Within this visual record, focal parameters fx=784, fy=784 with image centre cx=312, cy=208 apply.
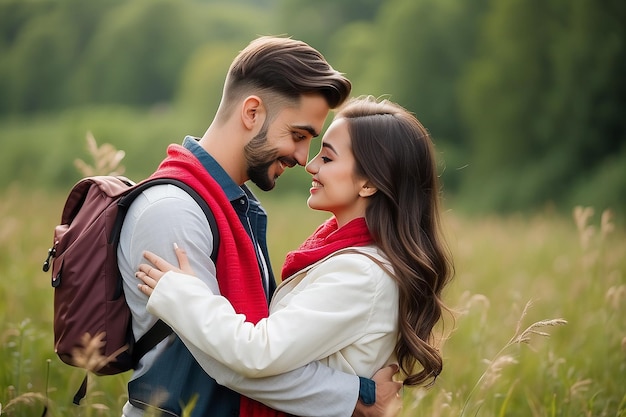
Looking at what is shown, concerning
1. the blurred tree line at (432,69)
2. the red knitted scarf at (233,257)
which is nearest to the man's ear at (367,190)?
the red knitted scarf at (233,257)

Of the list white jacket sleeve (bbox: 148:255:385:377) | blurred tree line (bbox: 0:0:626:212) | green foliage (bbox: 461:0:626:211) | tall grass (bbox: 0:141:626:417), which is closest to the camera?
white jacket sleeve (bbox: 148:255:385:377)

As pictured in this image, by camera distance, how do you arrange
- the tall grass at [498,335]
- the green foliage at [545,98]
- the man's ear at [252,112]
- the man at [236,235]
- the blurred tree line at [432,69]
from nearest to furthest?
the man at [236,235] → the man's ear at [252,112] → the tall grass at [498,335] → the green foliage at [545,98] → the blurred tree line at [432,69]

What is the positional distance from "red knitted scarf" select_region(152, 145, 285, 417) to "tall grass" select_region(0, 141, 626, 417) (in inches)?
20.7

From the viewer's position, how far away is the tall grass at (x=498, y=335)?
11.1 ft

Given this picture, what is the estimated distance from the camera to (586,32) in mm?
17344

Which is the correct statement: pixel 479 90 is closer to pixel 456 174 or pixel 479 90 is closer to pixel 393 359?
pixel 456 174

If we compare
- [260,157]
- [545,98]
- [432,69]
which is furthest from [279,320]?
[432,69]

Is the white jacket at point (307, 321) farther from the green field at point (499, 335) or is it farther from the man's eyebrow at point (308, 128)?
the man's eyebrow at point (308, 128)

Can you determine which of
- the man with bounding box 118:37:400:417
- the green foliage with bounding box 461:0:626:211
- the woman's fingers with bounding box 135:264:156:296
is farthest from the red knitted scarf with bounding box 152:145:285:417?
the green foliage with bounding box 461:0:626:211

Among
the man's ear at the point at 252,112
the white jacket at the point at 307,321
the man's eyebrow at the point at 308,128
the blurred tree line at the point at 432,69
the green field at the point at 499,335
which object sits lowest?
the blurred tree line at the point at 432,69

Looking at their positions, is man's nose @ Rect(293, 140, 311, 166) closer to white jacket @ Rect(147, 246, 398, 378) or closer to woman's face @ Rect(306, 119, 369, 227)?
woman's face @ Rect(306, 119, 369, 227)

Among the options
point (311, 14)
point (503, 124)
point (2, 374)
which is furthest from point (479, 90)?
point (2, 374)

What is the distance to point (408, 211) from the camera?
9.15 ft

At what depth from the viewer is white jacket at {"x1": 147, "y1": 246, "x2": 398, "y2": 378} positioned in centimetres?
236
